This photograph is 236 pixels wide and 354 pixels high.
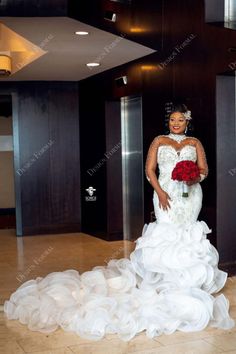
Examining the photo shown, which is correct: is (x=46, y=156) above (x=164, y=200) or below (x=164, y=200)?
above

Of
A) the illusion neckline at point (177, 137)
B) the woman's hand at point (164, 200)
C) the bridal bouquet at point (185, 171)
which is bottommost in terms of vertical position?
the woman's hand at point (164, 200)

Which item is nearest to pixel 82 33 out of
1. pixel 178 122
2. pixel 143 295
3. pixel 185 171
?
pixel 178 122

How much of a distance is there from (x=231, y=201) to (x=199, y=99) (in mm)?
1297

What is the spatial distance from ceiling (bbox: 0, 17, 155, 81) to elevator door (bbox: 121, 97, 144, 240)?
0.80 meters

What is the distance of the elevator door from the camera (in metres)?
8.81

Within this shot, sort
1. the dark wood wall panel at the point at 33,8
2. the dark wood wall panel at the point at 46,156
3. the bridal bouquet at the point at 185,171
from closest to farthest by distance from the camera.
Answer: the bridal bouquet at the point at 185,171
the dark wood wall panel at the point at 33,8
the dark wood wall panel at the point at 46,156

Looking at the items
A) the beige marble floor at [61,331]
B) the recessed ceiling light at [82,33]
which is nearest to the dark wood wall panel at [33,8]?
the recessed ceiling light at [82,33]

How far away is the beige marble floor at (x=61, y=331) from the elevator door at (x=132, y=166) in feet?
1.25

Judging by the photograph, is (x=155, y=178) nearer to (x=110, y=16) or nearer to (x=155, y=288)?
(x=155, y=288)

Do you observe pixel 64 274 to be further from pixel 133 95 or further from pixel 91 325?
pixel 133 95

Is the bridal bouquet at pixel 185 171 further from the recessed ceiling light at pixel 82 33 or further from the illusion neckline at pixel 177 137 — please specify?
the recessed ceiling light at pixel 82 33

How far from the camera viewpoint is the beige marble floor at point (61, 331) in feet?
14.0

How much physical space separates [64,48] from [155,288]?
381cm

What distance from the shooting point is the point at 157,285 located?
5230 mm
